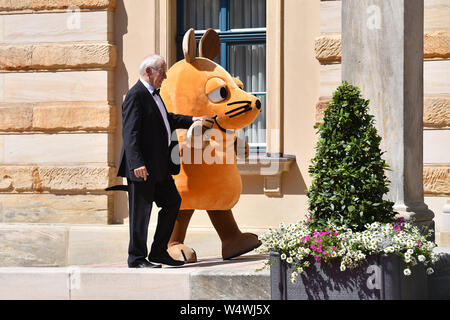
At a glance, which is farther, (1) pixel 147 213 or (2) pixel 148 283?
(1) pixel 147 213

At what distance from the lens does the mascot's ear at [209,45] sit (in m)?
7.33

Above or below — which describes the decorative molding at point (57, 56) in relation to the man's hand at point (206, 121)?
above

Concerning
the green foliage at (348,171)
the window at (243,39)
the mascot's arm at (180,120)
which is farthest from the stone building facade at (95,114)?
the green foliage at (348,171)

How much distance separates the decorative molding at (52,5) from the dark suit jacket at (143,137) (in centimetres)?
337

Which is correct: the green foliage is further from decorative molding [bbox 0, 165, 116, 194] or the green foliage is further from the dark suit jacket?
decorative molding [bbox 0, 165, 116, 194]

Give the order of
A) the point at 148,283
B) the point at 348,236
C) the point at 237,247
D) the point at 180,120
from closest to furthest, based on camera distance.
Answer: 1. the point at 348,236
2. the point at 148,283
3. the point at 180,120
4. the point at 237,247

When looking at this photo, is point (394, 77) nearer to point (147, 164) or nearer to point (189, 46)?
point (189, 46)

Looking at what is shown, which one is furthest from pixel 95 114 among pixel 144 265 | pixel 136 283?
pixel 136 283

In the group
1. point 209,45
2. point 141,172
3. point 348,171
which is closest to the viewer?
point 348,171

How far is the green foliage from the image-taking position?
219 inches

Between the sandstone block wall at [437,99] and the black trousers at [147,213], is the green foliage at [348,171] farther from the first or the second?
the sandstone block wall at [437,99]

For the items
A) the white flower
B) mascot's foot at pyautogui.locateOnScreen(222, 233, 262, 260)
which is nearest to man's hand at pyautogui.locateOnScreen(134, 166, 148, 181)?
mascot's foot at pyautogui.locateOnScreen(222, 233, 262, 260)

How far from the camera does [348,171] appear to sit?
5.56 metres

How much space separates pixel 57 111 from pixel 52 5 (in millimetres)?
1294
